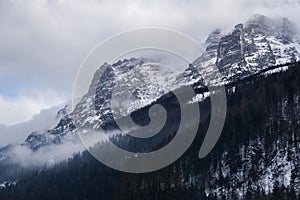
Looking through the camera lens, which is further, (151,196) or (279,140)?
(279,140)

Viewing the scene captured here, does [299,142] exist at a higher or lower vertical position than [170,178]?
higher

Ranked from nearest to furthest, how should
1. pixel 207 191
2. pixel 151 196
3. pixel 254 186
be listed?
pixel 151 196 < pixel 254 186 < pixel 207 191

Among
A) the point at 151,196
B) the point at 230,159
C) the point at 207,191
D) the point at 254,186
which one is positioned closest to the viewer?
the point at 151,196

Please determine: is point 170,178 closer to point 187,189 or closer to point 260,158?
point 187,189

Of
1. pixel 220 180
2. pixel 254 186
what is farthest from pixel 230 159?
pixel 254 186

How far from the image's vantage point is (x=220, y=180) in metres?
188

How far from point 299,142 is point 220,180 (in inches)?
1134

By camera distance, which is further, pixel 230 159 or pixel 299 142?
pixel 230 159

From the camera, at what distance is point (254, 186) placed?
173625 mm

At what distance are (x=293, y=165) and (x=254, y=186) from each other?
1365cm

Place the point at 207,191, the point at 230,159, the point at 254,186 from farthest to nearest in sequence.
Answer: the point at 230,159, the point at 207,191, the point at 254,186

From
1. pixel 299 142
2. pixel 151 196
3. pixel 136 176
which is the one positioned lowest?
pixel 151 196

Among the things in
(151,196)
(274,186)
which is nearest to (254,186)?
(274,186)

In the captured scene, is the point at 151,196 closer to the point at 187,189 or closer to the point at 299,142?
the point at 187,189
